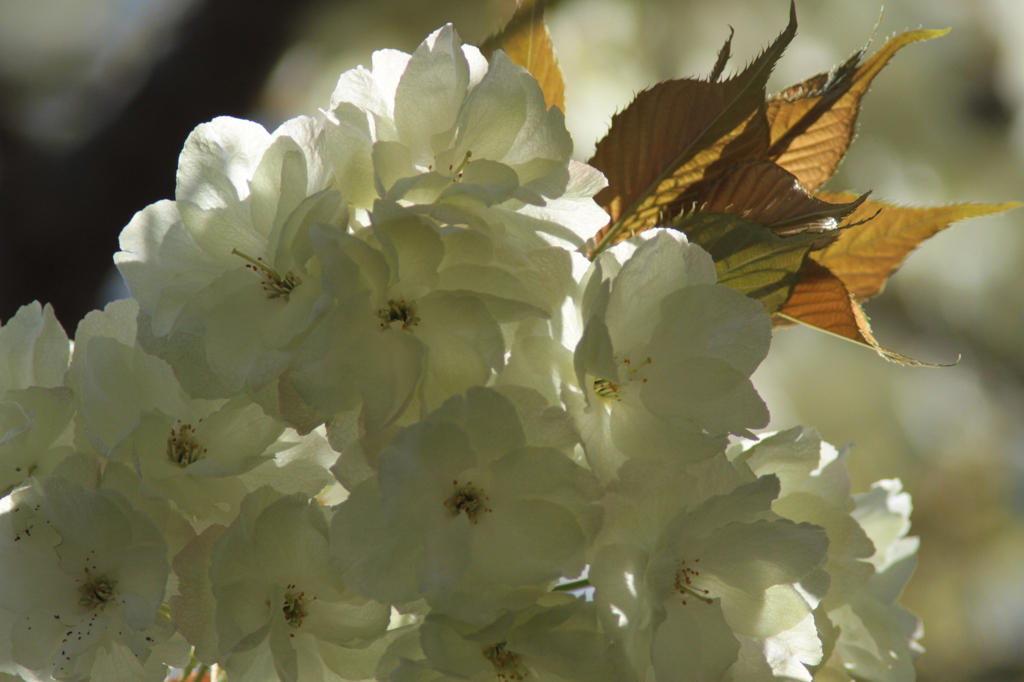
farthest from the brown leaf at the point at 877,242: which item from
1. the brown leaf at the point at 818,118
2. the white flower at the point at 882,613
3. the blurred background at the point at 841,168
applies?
the blurred background at the point at 841,168

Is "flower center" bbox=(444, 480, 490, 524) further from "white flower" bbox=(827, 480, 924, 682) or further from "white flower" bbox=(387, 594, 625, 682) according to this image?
"white flower" bbox=(827, 480, 924, 682)

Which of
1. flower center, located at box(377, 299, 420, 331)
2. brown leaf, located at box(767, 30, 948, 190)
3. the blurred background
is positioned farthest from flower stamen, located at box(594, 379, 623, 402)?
the blurred background

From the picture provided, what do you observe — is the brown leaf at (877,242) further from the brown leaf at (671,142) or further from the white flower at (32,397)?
the white flower at (32,397)

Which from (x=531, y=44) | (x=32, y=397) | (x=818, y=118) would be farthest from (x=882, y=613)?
(x=32, y=397)

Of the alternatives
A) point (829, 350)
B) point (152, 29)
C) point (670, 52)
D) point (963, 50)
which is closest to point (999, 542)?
point (829, 350)

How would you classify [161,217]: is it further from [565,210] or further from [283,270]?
[565,210]

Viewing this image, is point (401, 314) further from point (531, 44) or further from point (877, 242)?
point (877, 242)
